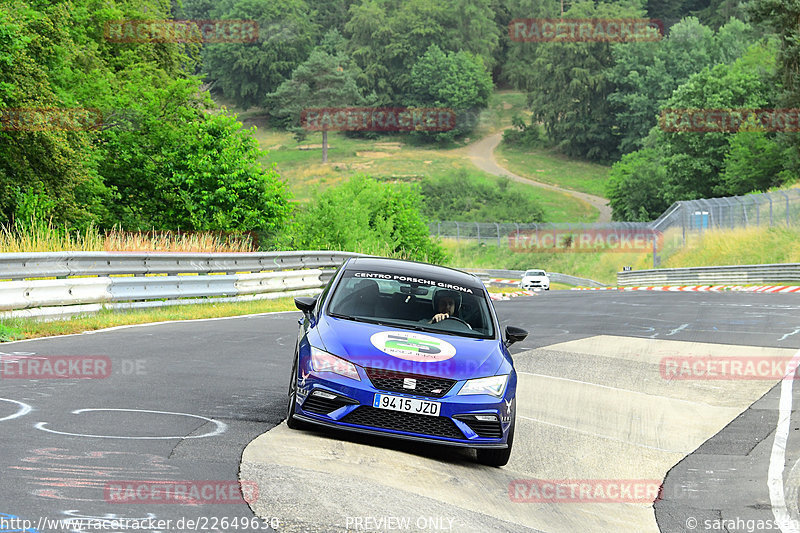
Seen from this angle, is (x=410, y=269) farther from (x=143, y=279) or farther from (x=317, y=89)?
(x=317, y=89)

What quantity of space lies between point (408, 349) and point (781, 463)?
11.1 feet

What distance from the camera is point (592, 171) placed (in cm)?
13275

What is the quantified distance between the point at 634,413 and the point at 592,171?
125 meters

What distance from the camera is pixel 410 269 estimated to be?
943 centimetres

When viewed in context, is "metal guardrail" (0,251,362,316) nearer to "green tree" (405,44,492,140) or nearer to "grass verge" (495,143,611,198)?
"grass verge" (495,143,611,198)

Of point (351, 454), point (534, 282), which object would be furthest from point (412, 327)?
point (534, 282)

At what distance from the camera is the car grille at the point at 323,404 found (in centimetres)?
752

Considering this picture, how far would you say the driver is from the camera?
29.5ft

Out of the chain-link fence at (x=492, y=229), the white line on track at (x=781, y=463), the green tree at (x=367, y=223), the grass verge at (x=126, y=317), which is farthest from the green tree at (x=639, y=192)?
the white line on track at (x=781, y=463)

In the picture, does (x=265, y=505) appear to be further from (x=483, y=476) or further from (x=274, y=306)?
(x=274, y=306)

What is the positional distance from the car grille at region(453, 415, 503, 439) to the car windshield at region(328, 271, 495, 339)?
107 centimetres

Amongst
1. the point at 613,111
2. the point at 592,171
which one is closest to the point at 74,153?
the point at 592,171

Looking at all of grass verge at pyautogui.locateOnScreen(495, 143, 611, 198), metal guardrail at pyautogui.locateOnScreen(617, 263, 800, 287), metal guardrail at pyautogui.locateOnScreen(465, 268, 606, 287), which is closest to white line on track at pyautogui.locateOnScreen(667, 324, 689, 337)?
metal guardrail at pyautogui.locateOnScreen(617, 263, 800, 287)

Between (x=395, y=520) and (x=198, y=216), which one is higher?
(x=395, y=520)
